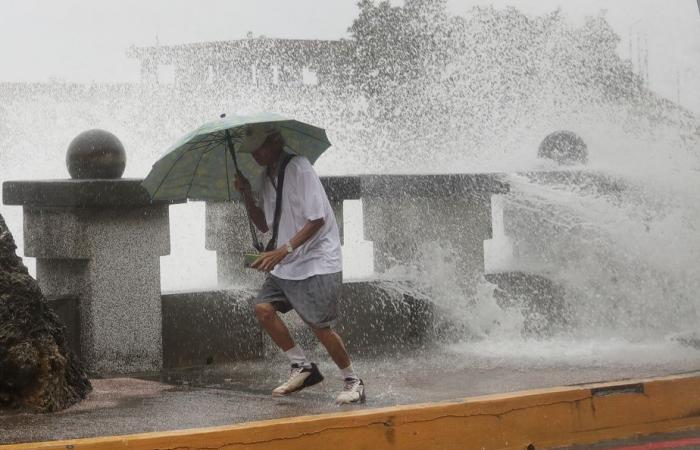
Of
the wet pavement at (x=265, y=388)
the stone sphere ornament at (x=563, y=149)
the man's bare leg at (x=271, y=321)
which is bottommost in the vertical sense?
the wet pavement at (x=265, y=388)

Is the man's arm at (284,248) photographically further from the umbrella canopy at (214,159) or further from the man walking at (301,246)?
the umbrella canopy at (214,159)

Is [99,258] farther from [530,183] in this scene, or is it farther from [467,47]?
[467,47]

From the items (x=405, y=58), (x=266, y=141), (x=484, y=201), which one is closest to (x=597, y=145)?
(x=484, y=201)

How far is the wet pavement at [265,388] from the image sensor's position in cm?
588

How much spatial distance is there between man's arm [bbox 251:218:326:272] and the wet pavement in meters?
0.79

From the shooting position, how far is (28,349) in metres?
6.28

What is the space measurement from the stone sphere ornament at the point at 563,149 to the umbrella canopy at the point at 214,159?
529 cm

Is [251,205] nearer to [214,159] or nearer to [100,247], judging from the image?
[214,159]

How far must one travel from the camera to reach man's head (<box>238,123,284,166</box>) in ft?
21.1

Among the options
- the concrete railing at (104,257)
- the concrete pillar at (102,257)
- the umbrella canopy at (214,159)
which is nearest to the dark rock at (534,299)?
the concrete railing at (104,257)

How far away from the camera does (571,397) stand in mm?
6484

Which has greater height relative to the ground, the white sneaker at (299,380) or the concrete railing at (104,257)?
the concrete railing at (104,257)

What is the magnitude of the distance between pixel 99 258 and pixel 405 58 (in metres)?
9.68

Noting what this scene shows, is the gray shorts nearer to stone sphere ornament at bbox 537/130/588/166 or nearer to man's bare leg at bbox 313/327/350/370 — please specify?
man's bare leg at bbox 313/327/350/370
